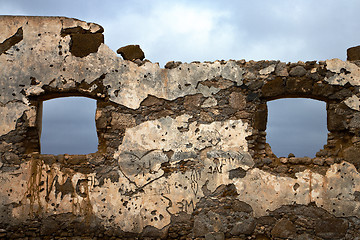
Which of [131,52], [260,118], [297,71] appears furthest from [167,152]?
[297,71]

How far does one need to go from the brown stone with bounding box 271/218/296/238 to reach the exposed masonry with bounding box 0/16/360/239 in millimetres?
12

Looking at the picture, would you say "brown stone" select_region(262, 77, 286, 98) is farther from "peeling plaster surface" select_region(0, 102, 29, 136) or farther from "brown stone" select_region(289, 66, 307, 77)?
"peeling plaster surface" select_region(0, 102, 29, 136)

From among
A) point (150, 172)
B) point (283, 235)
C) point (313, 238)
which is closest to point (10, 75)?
point (150, 172)

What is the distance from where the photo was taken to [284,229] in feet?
13.5

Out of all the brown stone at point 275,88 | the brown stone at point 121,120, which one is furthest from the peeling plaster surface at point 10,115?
the brown stone at point 275,88

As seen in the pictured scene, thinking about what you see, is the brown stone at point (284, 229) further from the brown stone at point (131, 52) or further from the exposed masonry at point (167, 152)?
the brown stone at point (131, 52)

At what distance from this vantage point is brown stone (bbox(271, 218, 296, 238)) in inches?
161

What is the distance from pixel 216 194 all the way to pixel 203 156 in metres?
0.52

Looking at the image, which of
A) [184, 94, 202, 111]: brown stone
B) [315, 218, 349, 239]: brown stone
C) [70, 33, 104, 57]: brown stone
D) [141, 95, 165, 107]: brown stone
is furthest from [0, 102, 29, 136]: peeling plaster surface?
[315, 218, 349, 239]: brown stone

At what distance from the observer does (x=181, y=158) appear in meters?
4.22

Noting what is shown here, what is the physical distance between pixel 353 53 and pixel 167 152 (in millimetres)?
2955

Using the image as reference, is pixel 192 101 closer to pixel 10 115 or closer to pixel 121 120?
pixel 121 120

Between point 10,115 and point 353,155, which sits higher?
point 10,115

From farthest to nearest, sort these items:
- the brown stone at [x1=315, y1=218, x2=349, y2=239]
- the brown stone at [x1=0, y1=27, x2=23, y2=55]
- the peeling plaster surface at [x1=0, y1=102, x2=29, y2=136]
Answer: the brown stone at [x1=0, y1=27, x2=23, y2=55]
the peeling plaster surface at [x1=0, y1=102, x2=29, y2=136]
the brown stone at [x1=315, y1=218, x2=349, y2=239]
